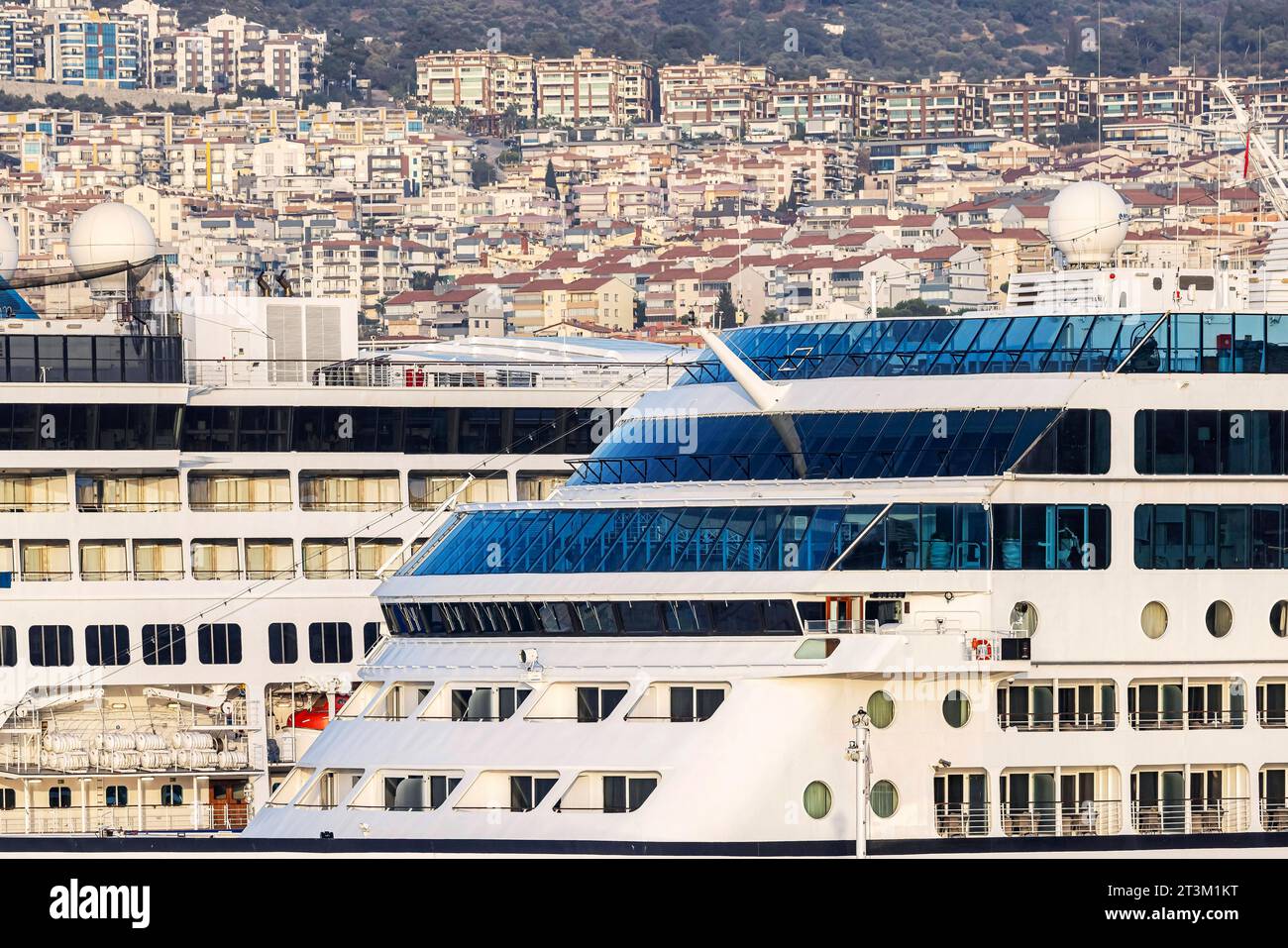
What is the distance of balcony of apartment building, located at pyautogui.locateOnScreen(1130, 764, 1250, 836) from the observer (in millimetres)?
28844

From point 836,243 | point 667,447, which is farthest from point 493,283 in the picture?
point 667,447

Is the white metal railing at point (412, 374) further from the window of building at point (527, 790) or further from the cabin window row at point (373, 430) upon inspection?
the window of building at point (527, 790)

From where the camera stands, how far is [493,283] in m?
182

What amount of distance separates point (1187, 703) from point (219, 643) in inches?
664

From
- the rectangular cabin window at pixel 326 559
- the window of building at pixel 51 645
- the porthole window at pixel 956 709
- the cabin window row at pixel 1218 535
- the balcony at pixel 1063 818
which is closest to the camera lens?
the porthole window at pixel 956 709

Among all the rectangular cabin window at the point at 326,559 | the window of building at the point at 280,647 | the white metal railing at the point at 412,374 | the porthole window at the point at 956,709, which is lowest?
the window of building at the point at 280,647

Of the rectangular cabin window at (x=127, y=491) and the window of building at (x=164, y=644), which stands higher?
the rectangular cabin window at (x=127, y=491)

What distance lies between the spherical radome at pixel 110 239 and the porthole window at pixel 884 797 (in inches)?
839

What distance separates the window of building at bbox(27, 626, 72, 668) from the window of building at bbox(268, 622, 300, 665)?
254cm

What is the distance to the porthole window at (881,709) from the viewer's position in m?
28.3

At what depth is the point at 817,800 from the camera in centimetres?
2812

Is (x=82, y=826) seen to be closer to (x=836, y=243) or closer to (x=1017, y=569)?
(x=1017, y=569)

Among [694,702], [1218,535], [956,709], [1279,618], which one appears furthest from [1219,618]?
[694,702]

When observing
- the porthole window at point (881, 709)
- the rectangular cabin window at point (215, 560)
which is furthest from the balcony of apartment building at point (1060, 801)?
the rectangular cabin window at point (215, 560)
